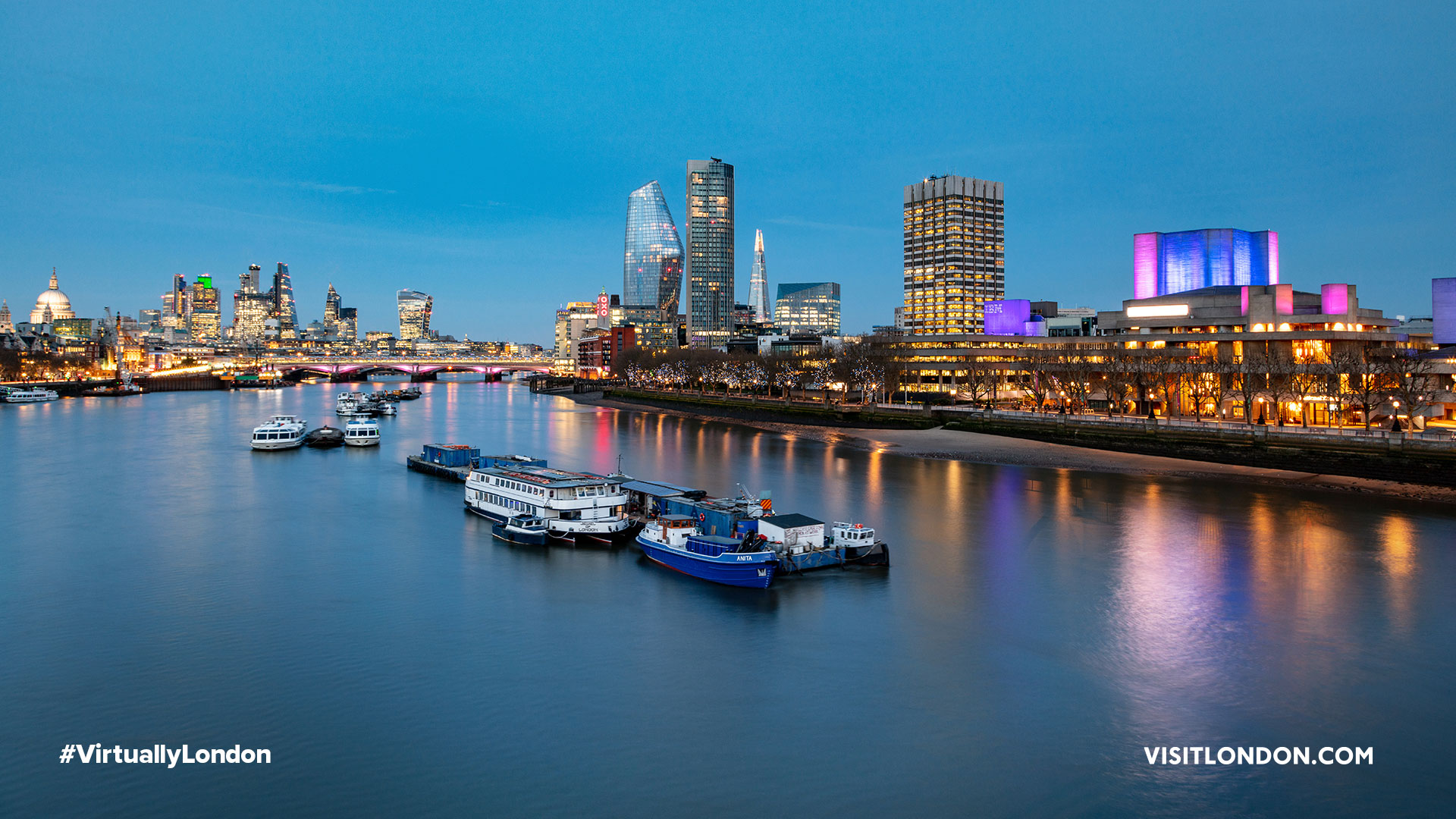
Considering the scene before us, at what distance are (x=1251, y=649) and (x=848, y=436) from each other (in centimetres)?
5268

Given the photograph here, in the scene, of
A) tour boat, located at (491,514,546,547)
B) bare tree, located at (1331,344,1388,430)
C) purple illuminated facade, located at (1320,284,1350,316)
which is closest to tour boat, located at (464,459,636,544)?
tour boat, located at (491,514,546,547)

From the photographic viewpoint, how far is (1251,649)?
21766mm

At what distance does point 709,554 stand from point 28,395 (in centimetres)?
13710

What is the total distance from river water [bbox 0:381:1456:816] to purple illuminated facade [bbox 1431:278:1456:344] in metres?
Result: 44.8

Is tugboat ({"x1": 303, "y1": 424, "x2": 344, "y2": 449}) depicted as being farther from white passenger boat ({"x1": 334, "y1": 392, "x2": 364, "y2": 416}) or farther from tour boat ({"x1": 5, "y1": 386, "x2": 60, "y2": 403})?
tour boat ({"x1": 5, "y1": 386, "x2": 60, "y2": 403})

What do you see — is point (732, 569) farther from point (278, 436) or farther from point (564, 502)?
point (278, 436)

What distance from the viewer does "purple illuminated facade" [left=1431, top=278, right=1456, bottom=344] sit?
7281 centimetres

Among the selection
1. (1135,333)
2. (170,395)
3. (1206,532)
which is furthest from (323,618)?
(170,395)

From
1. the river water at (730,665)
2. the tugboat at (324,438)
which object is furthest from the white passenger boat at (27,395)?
the river water at (730,665)

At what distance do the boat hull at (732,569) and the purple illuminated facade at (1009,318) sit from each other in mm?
106739

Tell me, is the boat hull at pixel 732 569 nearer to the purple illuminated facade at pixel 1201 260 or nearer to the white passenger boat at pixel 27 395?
the purple illuminated facade at pixel 1201 260

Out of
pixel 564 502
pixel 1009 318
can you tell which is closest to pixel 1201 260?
pixel 1009 318

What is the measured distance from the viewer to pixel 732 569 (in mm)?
27266

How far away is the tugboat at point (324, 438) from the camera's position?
67688 millimetres
